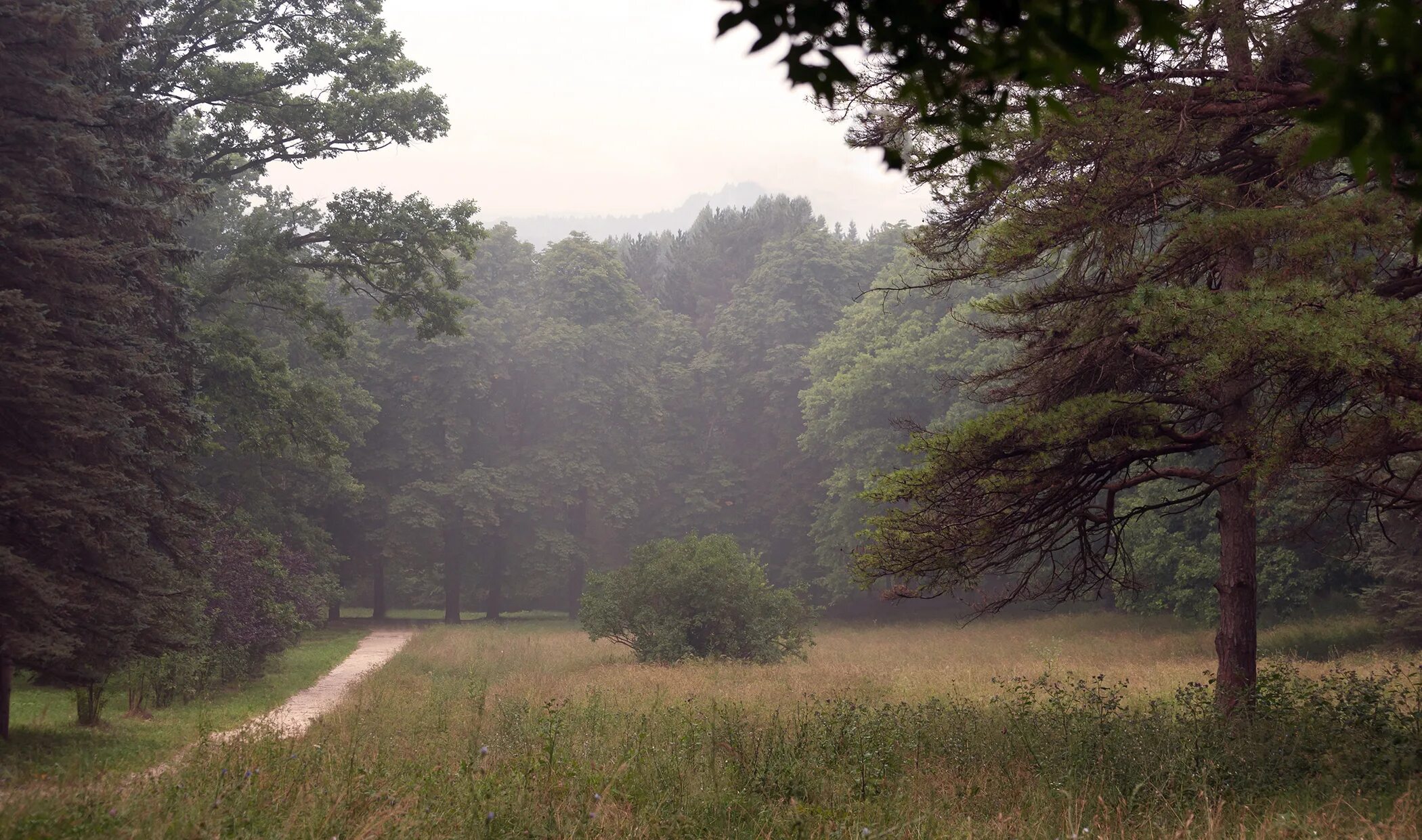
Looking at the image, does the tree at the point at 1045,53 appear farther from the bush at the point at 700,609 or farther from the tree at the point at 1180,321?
the bush at the point at 700,609

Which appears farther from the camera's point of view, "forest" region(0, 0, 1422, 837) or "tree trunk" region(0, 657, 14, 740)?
"tree trunk" region(0, 657, 14, 740)

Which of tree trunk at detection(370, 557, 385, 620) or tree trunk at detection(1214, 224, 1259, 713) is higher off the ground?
tree trunk at detection(1214, 224, 1259, 713)

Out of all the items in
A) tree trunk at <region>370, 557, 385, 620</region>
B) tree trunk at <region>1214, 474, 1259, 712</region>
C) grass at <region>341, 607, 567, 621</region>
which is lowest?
grass at <region>341, 607, 567, 621</region>

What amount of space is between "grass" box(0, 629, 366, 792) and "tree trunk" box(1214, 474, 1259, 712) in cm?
987

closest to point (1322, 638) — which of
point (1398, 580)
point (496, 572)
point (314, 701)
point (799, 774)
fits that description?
point (1398, 580)

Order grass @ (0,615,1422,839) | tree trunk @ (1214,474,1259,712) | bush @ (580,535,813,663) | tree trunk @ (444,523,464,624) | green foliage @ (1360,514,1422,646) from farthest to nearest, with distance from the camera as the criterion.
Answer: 1. tree trunk @ (444,523,464,624)
2. bush @ (580,535,813,663)
3. green foliage @ (1360,514,1422,646)
4. tree trunk @ (1214,474,1259,712)
5. grass @ (0,615,1422,839)

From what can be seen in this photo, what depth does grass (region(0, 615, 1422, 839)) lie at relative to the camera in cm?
558

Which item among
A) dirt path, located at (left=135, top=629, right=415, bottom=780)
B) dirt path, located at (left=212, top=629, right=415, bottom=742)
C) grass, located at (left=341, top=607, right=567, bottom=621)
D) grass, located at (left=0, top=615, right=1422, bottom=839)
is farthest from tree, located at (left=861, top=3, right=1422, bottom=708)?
grass, located at (left=341, top=607, right=567, bottom=621)

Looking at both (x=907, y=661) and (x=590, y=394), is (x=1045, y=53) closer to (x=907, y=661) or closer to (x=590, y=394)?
(x=907, y=661)

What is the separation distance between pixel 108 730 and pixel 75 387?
4.70m

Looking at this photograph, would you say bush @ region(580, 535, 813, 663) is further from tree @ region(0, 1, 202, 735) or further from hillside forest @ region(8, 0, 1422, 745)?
tree @ region(0, 1, 202, 735)

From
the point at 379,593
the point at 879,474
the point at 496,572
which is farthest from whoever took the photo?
the point at 379,593

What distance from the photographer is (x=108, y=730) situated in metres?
12.3

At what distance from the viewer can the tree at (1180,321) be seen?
7219mm
